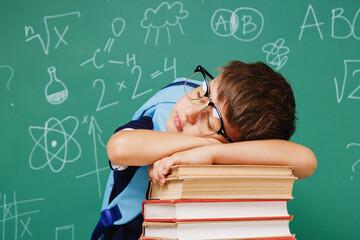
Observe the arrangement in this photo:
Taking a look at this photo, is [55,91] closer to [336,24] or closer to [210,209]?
[210,209]

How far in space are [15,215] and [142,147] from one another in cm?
91

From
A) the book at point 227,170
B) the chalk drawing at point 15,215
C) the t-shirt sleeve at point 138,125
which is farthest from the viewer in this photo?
the chalk drawing at point 15,215

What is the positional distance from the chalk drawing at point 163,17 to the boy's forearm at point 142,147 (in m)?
0.78

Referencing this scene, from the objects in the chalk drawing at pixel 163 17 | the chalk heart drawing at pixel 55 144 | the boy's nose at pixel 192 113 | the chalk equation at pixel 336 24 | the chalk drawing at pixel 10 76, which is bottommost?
the chalk heart drawing at pixel 55 144

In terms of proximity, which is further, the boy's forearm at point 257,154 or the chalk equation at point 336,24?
the chalk equation at point 336,24

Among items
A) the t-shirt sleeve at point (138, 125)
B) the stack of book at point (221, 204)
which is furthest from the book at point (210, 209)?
the t-shirt sleeve at point (138, 125)

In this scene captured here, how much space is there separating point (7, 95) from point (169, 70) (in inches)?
23.1

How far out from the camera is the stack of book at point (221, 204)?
425mm

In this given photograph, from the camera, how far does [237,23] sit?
124cm

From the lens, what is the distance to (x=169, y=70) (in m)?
1.23

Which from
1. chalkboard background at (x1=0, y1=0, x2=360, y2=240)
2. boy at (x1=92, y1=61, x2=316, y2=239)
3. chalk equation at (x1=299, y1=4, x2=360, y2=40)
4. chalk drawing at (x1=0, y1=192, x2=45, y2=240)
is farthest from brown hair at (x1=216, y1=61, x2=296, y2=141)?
chalk drawing at (x1=0, y1=192, x2=45, y2=240)

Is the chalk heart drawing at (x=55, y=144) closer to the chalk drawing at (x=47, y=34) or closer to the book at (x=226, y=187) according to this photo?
the chalk drawing at (x=47, y=34)

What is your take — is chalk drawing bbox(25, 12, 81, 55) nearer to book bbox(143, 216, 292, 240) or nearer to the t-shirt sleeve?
the t-shirt sleeve

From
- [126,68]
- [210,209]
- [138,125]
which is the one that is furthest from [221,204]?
[126,68]
